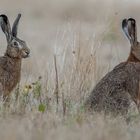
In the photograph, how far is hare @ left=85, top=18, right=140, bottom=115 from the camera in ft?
27.3

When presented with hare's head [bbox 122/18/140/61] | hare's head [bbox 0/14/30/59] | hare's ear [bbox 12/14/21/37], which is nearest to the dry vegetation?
hare's head [bbox 0/14/30/59]

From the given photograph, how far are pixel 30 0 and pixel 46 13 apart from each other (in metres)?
2.60

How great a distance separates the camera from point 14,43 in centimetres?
935

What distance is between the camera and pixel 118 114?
8.13 metres

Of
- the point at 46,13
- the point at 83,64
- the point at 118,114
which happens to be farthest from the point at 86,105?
the point at 46,13

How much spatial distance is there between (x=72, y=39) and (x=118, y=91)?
249cm

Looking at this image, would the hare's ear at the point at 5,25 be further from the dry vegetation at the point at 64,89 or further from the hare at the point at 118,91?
the hare at the point at 118,91

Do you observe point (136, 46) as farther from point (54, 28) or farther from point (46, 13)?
point (46, 13)

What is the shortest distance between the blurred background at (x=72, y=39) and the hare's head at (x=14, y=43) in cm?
67

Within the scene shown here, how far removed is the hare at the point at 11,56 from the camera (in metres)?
9.29

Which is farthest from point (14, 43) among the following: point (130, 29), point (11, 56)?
point (130, 29)

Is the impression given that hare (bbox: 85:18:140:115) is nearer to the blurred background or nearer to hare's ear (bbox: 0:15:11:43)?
the blurred background

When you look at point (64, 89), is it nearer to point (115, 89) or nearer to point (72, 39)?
point (72, 39)

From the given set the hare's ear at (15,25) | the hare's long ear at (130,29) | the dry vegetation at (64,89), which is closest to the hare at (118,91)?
the dry vegetation at (64,89)
